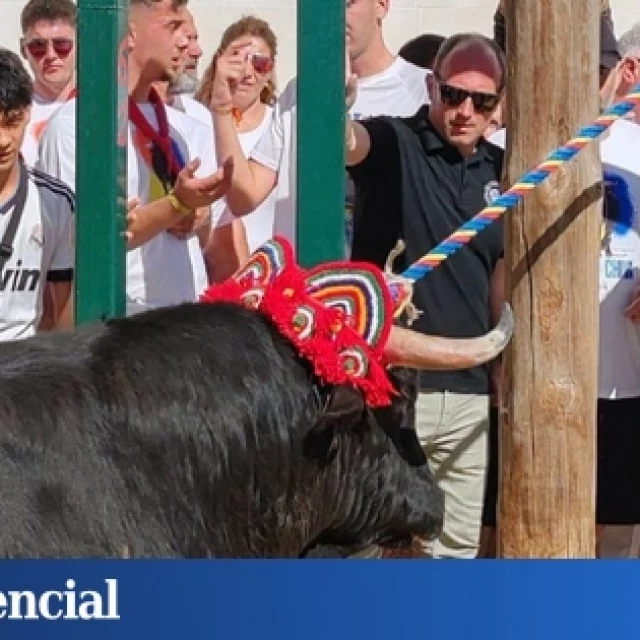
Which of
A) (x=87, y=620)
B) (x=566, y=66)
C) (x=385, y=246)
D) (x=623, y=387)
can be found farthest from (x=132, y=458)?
(x=623, y=387)

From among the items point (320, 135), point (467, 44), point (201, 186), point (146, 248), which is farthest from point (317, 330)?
point (467, 44)

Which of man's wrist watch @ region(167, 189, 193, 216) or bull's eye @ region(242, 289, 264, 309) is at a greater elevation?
man's wrist watch @ region(167, 189, 193, 216)

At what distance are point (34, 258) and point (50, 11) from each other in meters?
1.45

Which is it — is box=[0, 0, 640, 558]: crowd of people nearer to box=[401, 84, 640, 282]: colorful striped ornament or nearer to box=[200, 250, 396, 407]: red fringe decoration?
box=[401, 84, 640, 282]: colorful striped ornament

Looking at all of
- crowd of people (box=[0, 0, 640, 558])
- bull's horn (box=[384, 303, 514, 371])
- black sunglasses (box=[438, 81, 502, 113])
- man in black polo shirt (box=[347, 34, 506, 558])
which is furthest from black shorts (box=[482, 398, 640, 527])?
bull's horn (box=[384, 303, 514, 371])

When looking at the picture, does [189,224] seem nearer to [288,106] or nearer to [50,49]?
[288,106]

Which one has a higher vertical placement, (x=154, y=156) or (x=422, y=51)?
(x=422, y=51)

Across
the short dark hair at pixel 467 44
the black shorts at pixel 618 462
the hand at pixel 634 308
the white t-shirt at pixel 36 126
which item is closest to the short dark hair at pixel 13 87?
the white t-shirt at pixel 36 126

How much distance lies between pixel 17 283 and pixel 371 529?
1666 mm

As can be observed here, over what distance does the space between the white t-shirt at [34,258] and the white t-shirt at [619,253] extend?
5.84 feet

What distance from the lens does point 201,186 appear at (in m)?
5.02

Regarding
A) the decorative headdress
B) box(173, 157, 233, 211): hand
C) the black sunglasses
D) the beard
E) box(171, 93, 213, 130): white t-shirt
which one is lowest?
the decorative headdress

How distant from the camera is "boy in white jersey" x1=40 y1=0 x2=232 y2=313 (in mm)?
5316

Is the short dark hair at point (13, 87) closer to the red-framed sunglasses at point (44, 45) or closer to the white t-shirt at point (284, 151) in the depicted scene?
the white t-shirt at point (284, 151)
